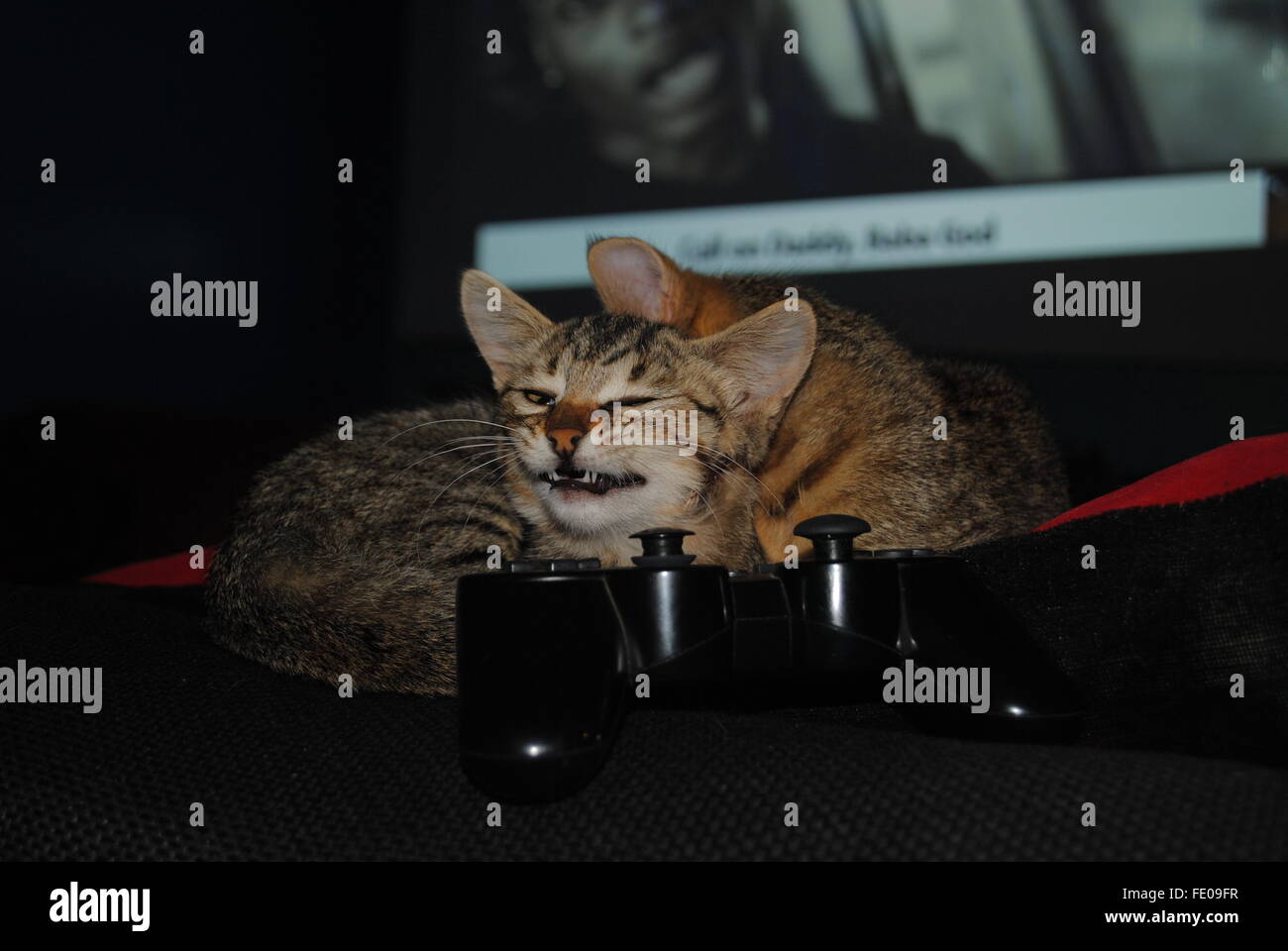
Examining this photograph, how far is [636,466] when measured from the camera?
1231 millimetres

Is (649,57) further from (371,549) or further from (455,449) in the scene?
(371,549)

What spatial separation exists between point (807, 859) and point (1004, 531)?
31.8 inches

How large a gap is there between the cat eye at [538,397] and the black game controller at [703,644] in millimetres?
609

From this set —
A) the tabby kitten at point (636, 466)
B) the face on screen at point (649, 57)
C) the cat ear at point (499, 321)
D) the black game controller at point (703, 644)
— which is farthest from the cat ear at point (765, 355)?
the face on screen at point (649, 57)

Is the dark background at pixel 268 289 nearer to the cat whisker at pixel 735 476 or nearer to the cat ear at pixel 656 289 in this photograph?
the cat ear at pixel 656 289

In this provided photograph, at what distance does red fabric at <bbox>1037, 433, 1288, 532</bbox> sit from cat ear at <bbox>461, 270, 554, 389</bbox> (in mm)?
755

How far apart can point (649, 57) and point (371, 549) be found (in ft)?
9.73

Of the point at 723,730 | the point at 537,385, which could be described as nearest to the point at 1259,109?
the point at 537,385

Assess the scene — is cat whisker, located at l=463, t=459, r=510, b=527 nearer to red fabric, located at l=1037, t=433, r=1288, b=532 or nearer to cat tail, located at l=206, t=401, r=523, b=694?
cat tail, located at l=206, t=401, r=523, b=694

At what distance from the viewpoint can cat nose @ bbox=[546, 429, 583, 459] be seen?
1.21 meters

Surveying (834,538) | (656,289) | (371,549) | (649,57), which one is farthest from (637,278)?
(649,57)

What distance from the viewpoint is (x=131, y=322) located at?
300 centimetres
